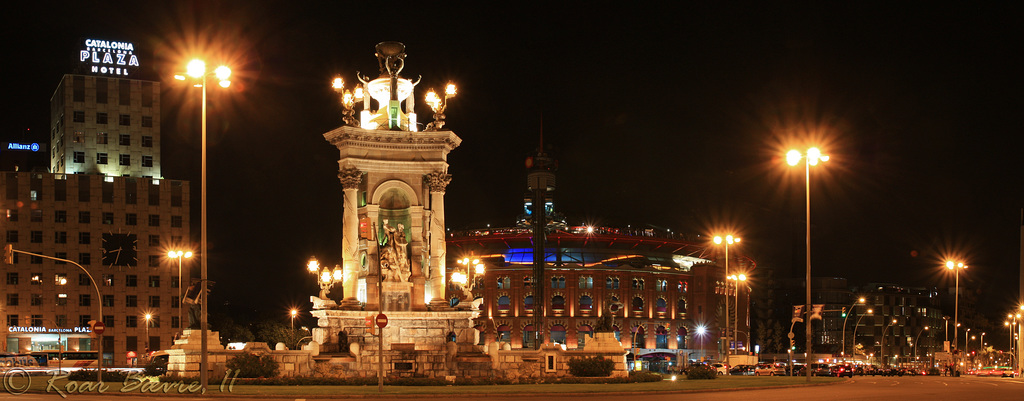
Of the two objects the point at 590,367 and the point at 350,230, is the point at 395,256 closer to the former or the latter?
the point at 350,230

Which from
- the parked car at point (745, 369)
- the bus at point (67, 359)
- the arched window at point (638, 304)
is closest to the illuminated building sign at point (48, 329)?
the bus at point (67, 359)

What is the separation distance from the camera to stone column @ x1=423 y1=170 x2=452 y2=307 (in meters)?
53.2

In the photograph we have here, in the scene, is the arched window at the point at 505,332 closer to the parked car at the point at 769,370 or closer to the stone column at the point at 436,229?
the parked car at the point at 769,370

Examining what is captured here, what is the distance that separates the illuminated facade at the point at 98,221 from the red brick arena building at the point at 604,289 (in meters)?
57.6

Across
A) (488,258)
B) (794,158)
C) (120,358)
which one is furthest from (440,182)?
(488,258)

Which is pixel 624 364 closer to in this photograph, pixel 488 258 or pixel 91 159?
pixel 91 159

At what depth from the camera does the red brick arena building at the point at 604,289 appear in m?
166

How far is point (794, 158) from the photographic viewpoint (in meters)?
44.3

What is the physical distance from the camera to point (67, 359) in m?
77.8

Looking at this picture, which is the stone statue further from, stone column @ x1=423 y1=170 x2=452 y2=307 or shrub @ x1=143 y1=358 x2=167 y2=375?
shrub @ x1=143 y1=358 x2=167 y2=375

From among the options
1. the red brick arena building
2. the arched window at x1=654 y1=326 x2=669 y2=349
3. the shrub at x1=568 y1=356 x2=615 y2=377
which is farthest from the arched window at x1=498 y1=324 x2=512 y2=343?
the shrub at x1=568 y1=356 x2=615 y2=377

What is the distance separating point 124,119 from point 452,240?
2495 inches

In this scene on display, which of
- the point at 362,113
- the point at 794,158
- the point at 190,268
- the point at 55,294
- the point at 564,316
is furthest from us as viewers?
the point at 564,316

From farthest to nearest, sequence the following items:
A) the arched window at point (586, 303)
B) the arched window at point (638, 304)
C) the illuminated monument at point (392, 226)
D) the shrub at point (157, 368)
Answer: the arched window at point (638, 304) → the arched window at point (586, 303) → the illuminated monument at point (392, 226) → the shrub at point (157, 368)
